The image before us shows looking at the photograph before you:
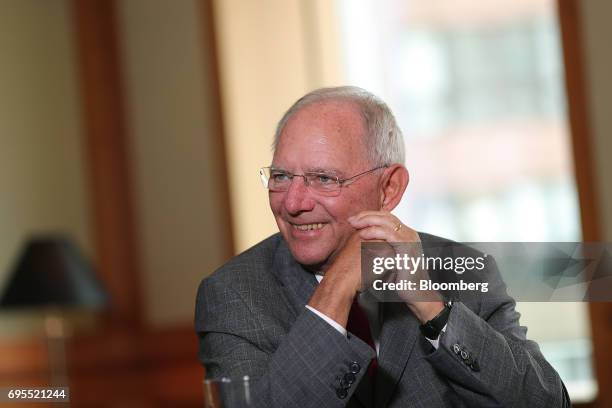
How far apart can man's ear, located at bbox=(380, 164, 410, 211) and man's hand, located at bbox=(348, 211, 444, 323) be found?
317 mm

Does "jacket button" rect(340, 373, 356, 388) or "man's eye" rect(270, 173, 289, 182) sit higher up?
"man's eye" rect(270, 173, 289, 182)

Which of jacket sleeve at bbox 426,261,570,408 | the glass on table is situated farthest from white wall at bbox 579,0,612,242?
the glass on table

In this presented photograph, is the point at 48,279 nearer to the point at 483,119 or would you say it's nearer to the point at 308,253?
the point at 483,119

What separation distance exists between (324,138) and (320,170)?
74 mm

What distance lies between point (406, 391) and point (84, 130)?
4.34 m

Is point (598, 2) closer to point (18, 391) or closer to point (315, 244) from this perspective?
point (315, 244)

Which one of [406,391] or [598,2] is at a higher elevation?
[598,2]

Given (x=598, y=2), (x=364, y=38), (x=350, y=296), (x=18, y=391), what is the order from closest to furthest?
(x=18, y=391) → (x=350, y=296) → (x=598, y=2) → (x=364, y=38)

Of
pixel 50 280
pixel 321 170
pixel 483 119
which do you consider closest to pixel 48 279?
pixel 50 280

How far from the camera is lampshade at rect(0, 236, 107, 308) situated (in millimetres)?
5023

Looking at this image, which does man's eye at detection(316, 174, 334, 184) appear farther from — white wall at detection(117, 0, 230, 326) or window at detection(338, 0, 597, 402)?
white wall at detection(117, 0, 230, 326)

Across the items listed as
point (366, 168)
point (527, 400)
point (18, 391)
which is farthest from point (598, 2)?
point (18, 391)

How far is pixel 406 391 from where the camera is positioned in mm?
2219

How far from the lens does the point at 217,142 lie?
5.84 meters
